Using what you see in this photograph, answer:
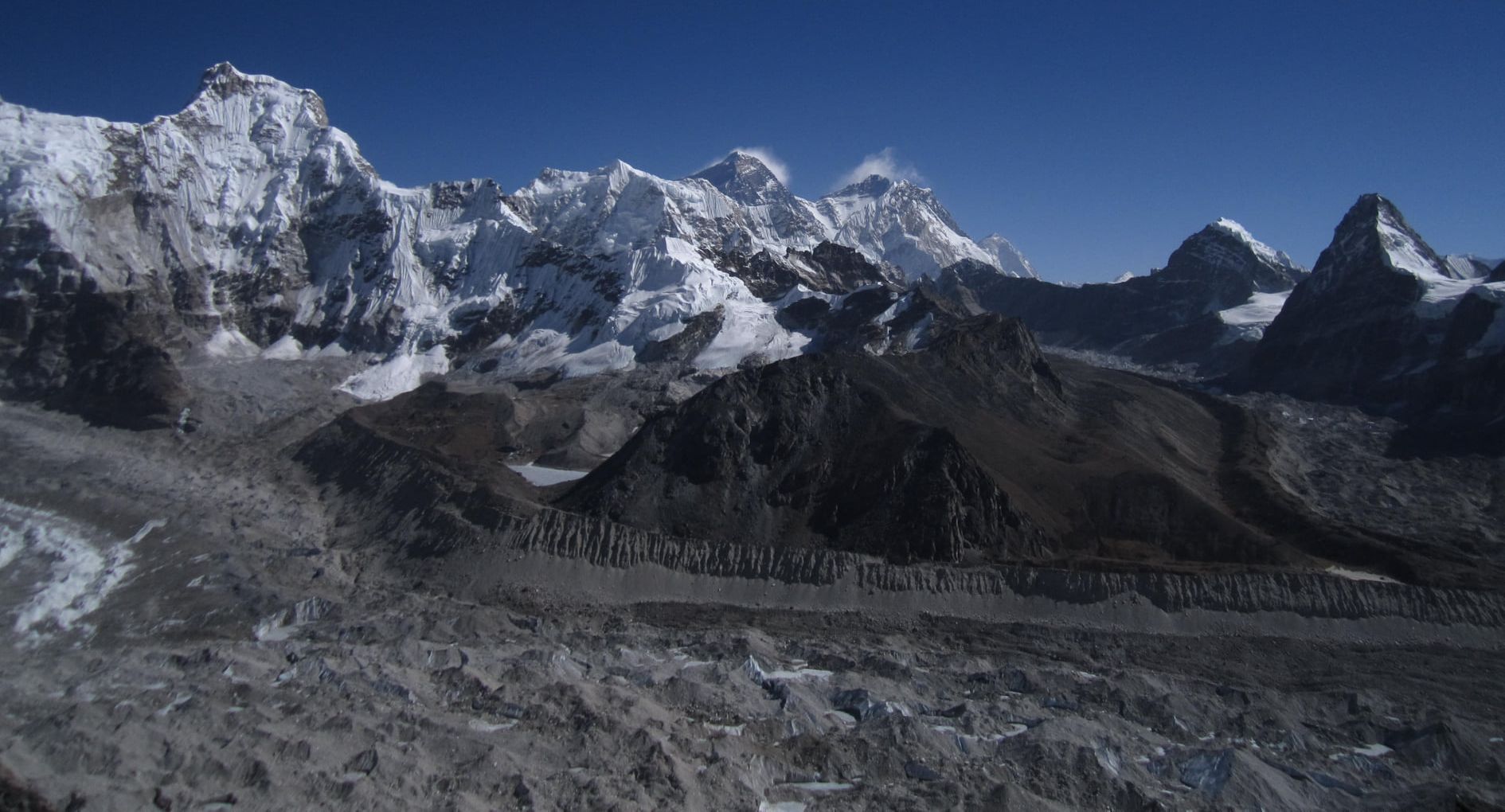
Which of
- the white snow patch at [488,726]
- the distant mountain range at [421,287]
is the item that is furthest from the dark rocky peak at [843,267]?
the white snow patch at [488,726]

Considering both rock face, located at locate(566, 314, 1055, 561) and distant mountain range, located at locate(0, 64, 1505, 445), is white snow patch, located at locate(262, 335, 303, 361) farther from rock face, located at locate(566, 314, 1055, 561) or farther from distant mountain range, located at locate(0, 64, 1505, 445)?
rock face, located at locate(566, 314, 1055, 561)

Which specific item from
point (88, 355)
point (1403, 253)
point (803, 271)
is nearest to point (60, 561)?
point (88, 355)

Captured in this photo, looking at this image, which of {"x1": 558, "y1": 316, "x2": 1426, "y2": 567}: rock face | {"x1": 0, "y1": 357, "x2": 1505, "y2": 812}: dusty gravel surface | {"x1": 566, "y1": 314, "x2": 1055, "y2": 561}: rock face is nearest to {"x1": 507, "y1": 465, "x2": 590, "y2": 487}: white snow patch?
{"x1": 558, "y1": 316, "x2": 1426, "y2": 567}: rock face

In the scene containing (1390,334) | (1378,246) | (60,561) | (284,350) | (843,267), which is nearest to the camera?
(60,561)

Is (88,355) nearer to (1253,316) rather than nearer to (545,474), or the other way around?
(545,474)

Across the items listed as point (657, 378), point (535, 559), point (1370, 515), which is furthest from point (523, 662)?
point (657, 378)

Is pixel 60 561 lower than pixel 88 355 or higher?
lower

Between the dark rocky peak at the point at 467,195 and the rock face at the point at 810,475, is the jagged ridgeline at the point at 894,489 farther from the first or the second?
the dark rocky peak at the point at 467,195
